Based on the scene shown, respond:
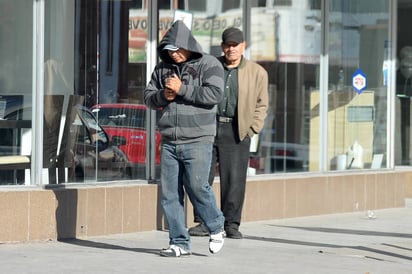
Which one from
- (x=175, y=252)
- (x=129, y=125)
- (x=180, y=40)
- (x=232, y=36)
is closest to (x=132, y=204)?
(x=129, y=125)

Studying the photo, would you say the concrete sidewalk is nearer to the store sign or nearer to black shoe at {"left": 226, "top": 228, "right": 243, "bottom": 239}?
black shoe at {"left": 226, "top": 228, "right": 243, "bottom": 239}

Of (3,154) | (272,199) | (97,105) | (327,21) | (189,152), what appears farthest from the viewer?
(327,21)

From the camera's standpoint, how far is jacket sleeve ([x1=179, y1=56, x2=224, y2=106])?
817 centimetres

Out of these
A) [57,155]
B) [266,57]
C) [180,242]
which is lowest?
[180,242]

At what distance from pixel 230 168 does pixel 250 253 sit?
3.96ft

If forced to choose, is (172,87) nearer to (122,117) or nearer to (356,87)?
(122,117)

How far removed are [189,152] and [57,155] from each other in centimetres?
202

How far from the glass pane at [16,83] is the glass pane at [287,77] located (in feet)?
9.66

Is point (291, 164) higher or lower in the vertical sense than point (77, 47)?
lower

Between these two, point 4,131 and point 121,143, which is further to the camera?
point 121,143

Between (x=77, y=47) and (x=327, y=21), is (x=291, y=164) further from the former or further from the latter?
(x=77, y=47)

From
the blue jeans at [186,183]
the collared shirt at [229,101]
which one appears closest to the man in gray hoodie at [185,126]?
the blue jeans at [186,183]

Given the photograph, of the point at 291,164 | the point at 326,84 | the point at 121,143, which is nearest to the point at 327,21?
the point at 326,84

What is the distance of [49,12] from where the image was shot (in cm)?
976
